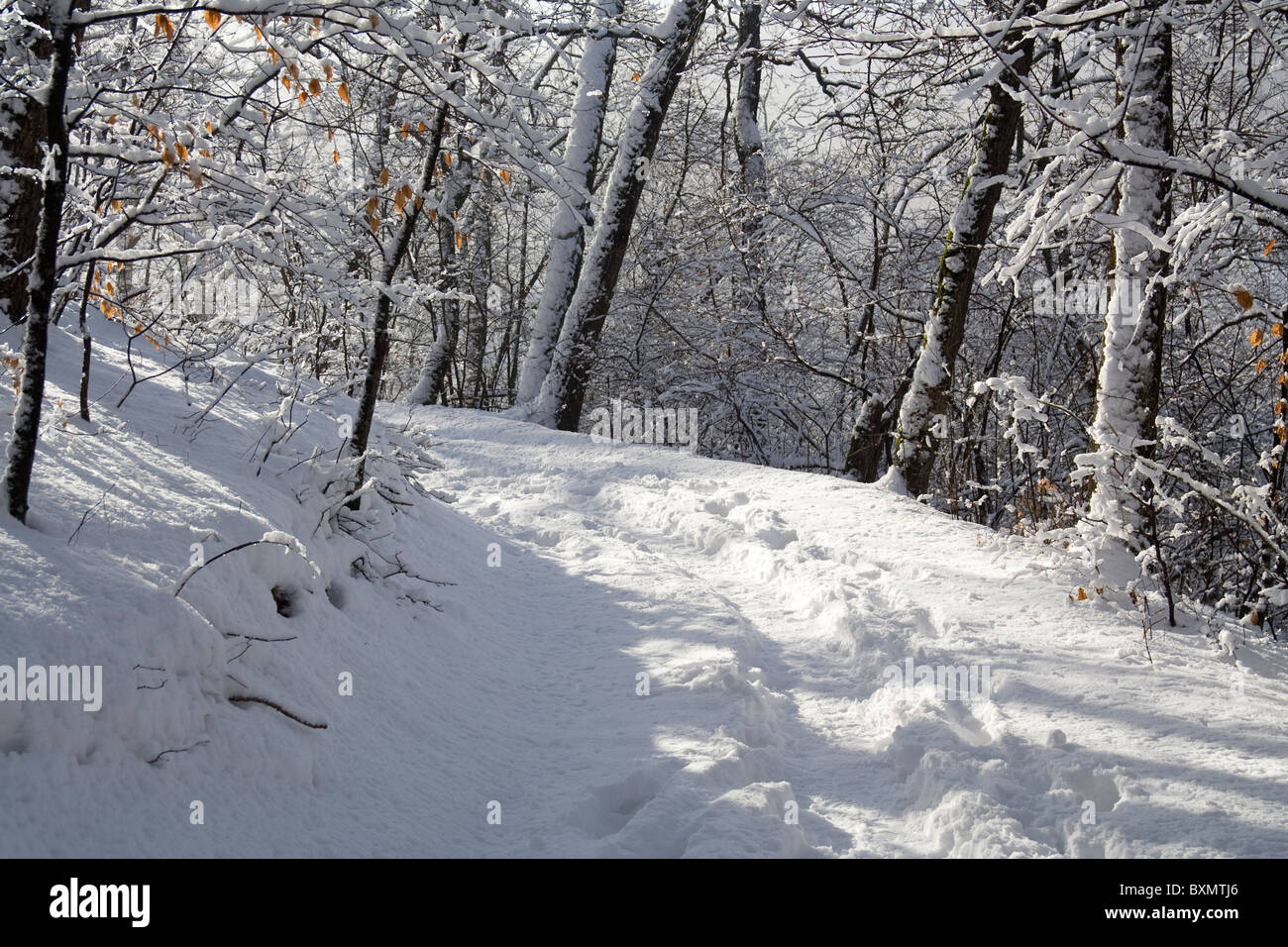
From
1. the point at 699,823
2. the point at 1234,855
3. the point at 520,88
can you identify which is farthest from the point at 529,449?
the point at 1234,855

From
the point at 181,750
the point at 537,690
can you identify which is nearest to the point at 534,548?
the point at 537,690

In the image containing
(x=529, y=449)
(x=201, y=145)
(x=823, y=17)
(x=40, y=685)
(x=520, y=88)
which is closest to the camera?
(x=40, y=685)

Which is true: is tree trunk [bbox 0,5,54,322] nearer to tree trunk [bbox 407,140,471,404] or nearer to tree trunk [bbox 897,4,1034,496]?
tree trunk [bbox 897,4,1034,496]

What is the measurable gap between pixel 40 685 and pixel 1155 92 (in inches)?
233

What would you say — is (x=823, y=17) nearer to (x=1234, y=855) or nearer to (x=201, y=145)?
(x=201, y=145)

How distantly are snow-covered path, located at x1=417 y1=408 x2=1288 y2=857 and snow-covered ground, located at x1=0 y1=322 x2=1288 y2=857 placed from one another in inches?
0.6

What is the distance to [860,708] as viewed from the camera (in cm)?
405

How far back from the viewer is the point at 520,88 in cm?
334

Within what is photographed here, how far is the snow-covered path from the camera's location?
116 inches

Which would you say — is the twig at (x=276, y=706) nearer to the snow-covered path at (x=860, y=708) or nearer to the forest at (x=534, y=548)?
the forest at (x=534, y=548)

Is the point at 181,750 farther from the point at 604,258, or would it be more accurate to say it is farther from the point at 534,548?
the point at 604,258

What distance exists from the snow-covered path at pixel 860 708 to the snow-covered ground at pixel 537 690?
0.05 feet

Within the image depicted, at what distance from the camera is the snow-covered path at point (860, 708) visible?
116 inches

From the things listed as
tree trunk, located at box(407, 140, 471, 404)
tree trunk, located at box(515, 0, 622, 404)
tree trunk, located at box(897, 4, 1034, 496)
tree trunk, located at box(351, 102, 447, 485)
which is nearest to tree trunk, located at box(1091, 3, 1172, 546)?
tree trunk, located at box(897, 4, 1034, 496)
